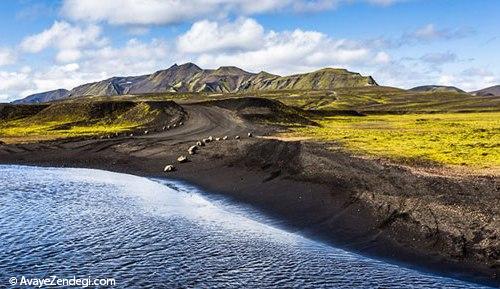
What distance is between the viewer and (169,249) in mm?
26984

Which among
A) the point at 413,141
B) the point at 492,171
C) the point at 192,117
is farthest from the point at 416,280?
the point at 192,117

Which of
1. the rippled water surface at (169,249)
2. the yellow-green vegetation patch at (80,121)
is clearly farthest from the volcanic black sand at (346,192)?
the yellow-green vegetation patch at (80,121)

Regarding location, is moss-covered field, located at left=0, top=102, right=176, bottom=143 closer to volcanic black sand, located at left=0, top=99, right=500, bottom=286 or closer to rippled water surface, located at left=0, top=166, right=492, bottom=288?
volcanic black sand, located at left=0, top=99, right=500, bottom=286

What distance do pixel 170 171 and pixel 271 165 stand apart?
12892 millimetres

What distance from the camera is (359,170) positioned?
146 ft

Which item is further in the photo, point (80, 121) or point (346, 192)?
point (80, 121)

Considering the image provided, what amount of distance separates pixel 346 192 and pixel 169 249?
1589 centimetres

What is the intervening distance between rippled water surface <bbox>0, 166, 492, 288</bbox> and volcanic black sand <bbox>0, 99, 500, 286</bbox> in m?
2.19

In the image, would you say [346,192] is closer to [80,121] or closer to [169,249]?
[169,249]

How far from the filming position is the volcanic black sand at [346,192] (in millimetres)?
26344

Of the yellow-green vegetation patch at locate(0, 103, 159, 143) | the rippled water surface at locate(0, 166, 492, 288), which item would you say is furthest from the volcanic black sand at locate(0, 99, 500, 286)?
the yellow-green vegetation patch at locate(0, 103, 159, 143)

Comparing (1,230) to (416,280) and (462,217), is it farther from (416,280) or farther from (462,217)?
(462,217)

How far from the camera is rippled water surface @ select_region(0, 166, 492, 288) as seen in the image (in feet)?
74.1

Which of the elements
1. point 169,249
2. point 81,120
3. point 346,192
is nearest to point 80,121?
point 81,120
